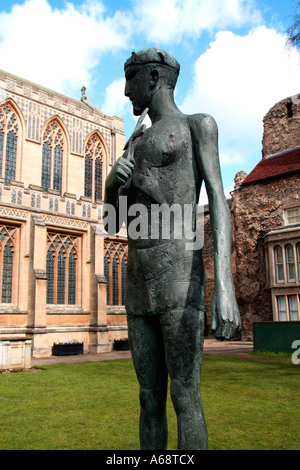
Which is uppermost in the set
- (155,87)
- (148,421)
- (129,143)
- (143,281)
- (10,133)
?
(10,133)

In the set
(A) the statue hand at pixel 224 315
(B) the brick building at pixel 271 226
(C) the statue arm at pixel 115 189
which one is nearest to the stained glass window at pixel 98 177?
(B) the brick building at pixel 271 226

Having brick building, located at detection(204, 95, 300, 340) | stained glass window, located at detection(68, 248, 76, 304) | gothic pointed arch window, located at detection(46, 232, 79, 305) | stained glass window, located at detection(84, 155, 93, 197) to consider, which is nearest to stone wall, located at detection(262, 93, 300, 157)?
brick building, located at detection(204, 95, 300, 340)

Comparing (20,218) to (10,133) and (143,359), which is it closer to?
(10,133)

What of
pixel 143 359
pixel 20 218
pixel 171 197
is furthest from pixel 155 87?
pixel 20 218

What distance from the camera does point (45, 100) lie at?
915 inches

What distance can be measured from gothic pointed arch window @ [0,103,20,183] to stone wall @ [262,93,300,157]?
1595 cm

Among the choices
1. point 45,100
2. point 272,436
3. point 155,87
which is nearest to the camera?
point 155,87

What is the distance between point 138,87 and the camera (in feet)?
8.82

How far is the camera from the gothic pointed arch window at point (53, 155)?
23156mm

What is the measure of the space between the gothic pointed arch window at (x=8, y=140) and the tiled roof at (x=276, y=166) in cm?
1370

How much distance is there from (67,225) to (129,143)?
17.8 metres

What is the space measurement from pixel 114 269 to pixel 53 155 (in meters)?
7.45

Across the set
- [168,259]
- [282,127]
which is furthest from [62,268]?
[168,259]

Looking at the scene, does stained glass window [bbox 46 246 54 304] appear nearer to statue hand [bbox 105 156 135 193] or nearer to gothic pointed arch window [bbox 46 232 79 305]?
gothic pointed arch window [bbox 46 232 79 305]
